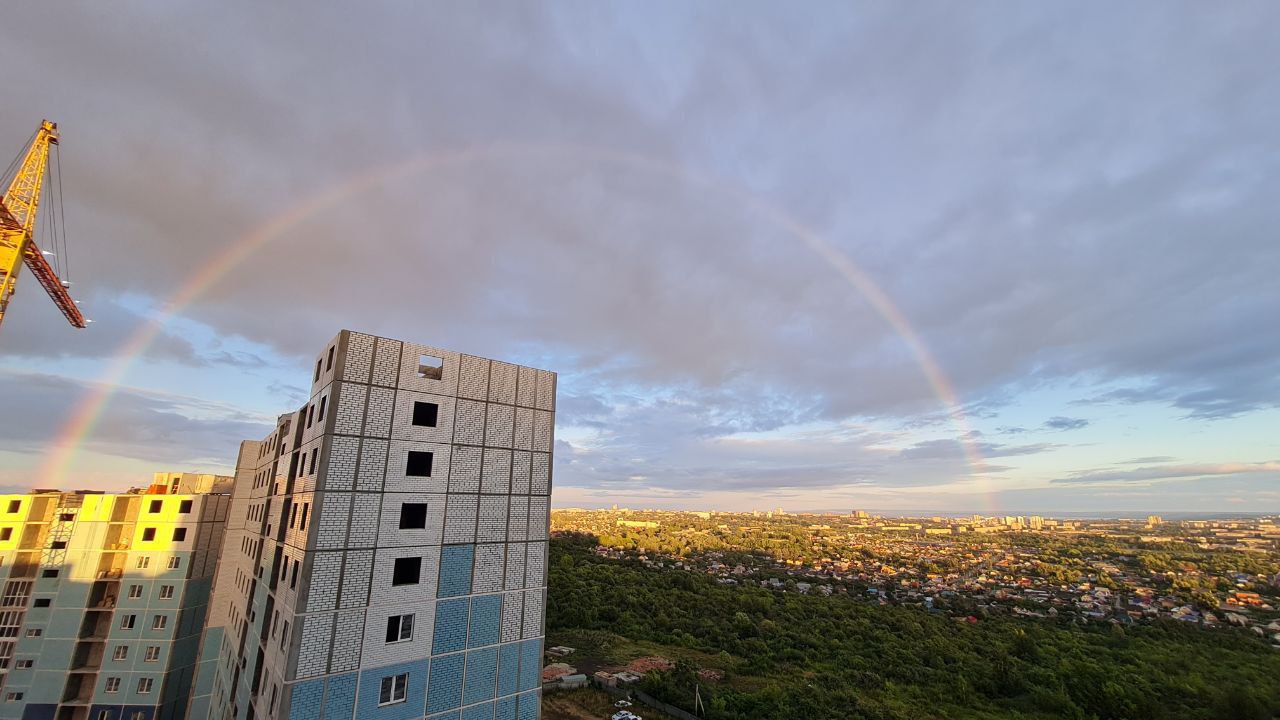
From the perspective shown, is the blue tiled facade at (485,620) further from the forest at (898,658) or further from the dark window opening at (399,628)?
the forest at (898,658)

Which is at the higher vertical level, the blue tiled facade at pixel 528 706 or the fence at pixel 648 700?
the blue tiled facade at pixel 528 706

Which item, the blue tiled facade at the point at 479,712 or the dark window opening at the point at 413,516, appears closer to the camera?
the dark window opening at the point at 413,516

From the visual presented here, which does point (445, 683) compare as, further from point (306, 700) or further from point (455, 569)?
point (306, 700)

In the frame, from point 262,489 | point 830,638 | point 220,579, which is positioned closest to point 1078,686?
point 830,638

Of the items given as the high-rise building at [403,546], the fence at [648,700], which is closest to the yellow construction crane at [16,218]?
the high-rise building at [403,546]

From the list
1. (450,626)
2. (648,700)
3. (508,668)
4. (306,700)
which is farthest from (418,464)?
(648,700)

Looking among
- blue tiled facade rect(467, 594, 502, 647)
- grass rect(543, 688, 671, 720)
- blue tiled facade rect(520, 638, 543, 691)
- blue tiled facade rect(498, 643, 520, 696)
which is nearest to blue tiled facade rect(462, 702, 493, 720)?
blue tiled facade rect(498, 643, 520, 696)
